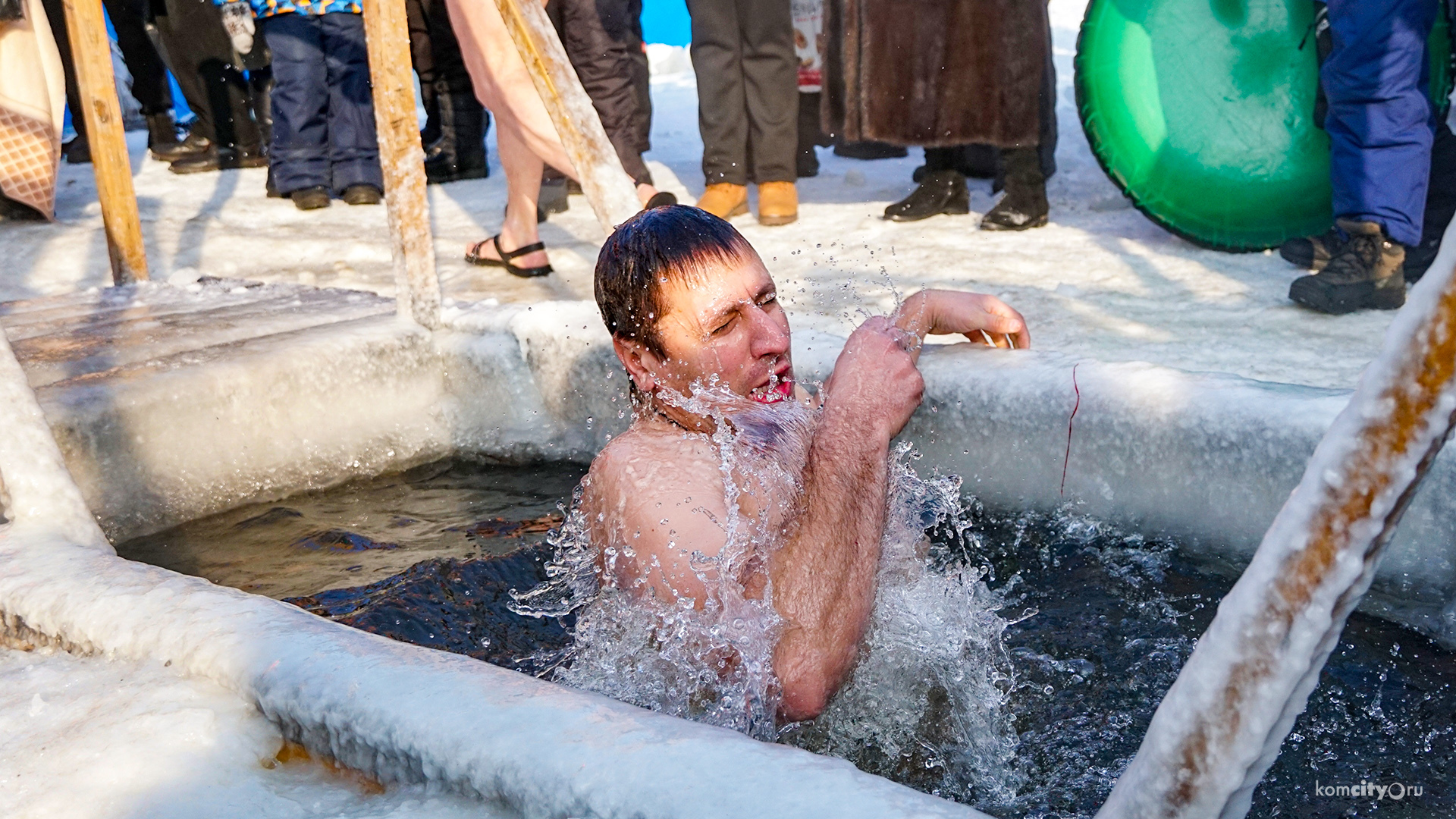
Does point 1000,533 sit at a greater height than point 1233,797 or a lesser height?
lesser

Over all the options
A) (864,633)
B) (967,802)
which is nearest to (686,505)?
(864,633)

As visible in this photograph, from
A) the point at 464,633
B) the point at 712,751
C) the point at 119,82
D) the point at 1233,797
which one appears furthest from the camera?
the point at 119,82

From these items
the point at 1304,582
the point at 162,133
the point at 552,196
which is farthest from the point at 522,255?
the point at 162,133

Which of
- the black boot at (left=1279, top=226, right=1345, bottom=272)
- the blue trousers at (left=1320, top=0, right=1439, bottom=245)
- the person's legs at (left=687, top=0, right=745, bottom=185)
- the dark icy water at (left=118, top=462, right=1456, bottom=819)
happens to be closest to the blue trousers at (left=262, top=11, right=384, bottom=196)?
the person's legs at (left=687, top=0, right=745, bottom=185)

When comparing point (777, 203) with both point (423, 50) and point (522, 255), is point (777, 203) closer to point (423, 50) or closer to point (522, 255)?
point (522, 255)

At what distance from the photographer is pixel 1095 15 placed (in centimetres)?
441

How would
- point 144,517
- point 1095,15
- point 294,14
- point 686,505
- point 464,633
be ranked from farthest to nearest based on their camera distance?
point 294,14
point 1095,15
point 144,517
point 464,633
point 686,505

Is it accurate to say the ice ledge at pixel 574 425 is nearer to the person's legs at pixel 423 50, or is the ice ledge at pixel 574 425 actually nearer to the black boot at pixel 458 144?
the person's legs at pixel 423 50

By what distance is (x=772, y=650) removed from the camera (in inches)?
63.4

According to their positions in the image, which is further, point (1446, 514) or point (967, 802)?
point (1446, 514)

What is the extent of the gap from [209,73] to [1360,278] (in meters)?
5.92

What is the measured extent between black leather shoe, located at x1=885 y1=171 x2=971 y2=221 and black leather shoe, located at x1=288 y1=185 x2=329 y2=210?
8.93ft

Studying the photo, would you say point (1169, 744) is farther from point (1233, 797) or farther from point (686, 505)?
point (686, 505)

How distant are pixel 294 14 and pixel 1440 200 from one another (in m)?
4.61
